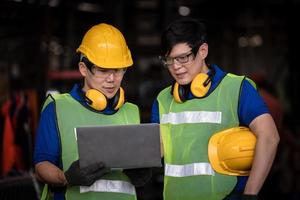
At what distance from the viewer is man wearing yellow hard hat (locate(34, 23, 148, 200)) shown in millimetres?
4098

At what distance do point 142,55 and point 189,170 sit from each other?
37.5 ft

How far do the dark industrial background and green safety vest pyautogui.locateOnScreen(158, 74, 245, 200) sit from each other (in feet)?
5.47

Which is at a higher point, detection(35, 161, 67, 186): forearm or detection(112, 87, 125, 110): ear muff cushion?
detection(112, 87, 125, 110): ear muff cushion

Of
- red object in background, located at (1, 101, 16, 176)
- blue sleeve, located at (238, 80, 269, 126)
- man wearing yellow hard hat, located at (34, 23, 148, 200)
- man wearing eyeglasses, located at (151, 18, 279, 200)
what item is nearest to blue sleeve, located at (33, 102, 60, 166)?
man wearing yellow hard hat, located at (34, 23, 148, 200)

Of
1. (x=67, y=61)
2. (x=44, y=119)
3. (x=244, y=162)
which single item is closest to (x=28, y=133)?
(x=44, y=119)

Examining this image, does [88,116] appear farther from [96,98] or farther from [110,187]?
[110,187]

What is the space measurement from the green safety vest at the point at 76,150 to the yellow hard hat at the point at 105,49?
0.32 meters

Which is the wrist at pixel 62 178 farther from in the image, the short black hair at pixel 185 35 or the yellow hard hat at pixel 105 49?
the short black hair at pixel 185 35

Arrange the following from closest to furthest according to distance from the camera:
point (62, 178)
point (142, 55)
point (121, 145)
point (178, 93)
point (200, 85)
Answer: point (121, 145) → point (62, 178) → point (200, 85) → point (178, 93) → point (142, 55)

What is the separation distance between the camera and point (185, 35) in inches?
167

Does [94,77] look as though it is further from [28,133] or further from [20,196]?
[28,133]

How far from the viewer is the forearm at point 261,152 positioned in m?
3.90

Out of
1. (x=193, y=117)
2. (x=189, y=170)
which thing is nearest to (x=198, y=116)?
(x=193, y=117)

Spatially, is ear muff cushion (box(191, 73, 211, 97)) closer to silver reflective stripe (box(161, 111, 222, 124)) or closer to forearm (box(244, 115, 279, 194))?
silver reflective stripe (box(161, 111, 222, 124))
